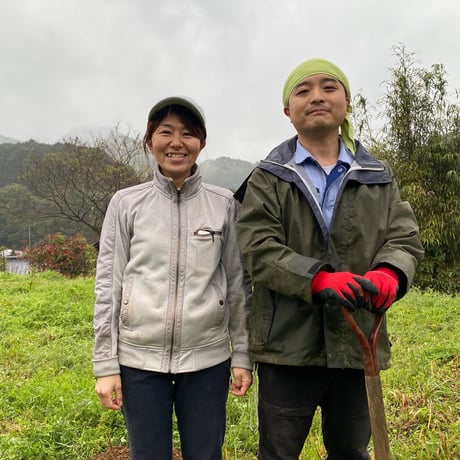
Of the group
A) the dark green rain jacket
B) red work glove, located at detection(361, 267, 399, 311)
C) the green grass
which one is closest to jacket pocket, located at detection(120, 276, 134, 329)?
the dark green rain jacket

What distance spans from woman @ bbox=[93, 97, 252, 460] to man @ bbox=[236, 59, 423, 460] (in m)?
0.13

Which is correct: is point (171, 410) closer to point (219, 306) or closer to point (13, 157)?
point (219, 306)

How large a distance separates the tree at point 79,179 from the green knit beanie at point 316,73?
1822cm

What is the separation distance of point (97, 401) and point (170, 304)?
6.60 ft

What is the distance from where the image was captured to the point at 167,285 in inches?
59.0

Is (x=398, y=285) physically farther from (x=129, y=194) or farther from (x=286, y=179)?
(x=129, y=194)

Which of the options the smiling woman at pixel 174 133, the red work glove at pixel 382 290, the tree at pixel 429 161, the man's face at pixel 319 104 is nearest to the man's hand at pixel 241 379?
the red work glove at pixel 382 290

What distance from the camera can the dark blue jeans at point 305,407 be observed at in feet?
4.80

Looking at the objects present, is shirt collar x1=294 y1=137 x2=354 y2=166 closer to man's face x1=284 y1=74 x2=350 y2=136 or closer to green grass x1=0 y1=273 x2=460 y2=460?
man's face x1=284 y1=74 x2=350 y2=136

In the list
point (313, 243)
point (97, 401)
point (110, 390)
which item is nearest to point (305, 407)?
point (313, 243)

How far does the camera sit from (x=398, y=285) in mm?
1358

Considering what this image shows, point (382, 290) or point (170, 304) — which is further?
point (170, 304)

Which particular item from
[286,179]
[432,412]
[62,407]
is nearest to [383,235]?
[286,179]

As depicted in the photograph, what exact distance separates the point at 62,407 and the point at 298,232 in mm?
2445
